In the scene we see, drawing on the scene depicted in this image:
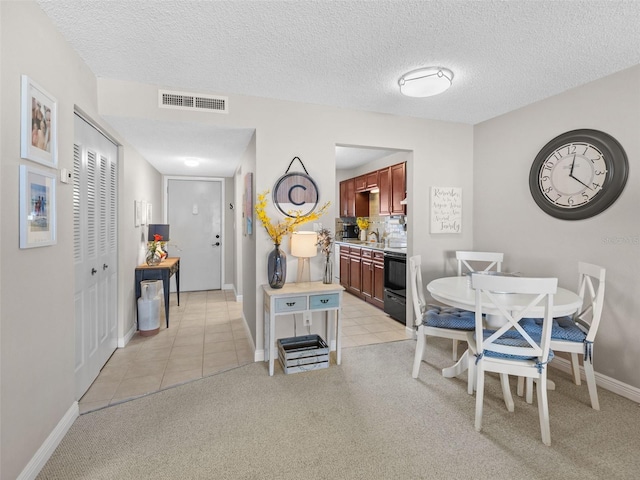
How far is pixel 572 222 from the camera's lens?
282cm

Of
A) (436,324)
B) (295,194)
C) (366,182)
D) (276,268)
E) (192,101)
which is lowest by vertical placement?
(436,324)

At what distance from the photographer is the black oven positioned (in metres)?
4.17

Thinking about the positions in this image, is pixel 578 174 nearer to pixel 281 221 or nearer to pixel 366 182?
pixel 281 221

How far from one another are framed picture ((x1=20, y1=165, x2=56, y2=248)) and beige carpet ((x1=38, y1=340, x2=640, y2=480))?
120cm

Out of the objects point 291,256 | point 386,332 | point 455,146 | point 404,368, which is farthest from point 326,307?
point 455,146

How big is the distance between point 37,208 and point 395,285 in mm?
3715

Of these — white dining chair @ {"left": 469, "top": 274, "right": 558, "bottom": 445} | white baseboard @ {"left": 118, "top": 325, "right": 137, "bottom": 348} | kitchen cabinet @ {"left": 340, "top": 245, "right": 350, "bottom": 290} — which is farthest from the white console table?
kitchen cabinet @ {"left": 340, "top": 245, "right": 350, "bottom": 290}

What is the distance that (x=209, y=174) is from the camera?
575 centimetres

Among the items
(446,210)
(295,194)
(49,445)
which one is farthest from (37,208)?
(446,210)

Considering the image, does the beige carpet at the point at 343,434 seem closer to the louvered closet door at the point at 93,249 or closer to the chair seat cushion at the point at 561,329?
the chair seat cushion at the point at 561,329

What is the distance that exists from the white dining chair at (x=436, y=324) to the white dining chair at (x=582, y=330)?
393 mm

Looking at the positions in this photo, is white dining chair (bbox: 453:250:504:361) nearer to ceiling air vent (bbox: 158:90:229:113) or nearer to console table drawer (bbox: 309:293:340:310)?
console table drawer (bbox: 309:293:340:310)

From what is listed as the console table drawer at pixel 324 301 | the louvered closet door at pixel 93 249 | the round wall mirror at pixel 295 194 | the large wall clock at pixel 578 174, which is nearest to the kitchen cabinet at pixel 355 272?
the round wall mirror at pixel 295 194

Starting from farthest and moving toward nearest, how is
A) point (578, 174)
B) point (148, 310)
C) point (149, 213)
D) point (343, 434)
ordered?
point (149, 213), point (148, 310), point (578, 174), point (343, 434)
